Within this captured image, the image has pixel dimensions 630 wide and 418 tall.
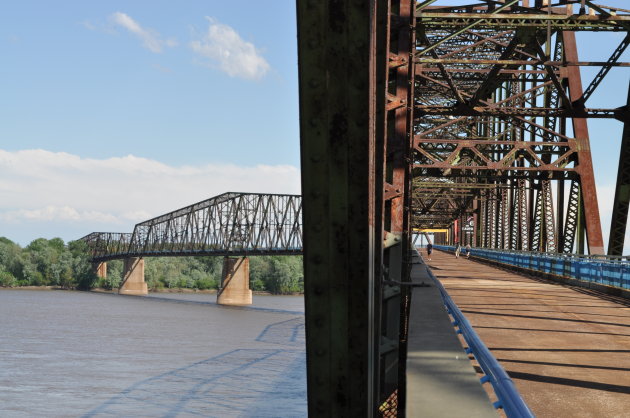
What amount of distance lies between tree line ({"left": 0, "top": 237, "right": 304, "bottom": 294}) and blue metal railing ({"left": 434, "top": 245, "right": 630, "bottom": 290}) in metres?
136

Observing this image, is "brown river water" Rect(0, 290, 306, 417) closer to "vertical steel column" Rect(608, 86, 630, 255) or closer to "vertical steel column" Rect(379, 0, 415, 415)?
"vertical steel column" Rect(608, 86, 630, 255)

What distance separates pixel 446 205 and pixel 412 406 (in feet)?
316

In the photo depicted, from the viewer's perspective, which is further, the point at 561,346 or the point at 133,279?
Result: the point at 133,279

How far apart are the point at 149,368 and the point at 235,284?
75.6 metres

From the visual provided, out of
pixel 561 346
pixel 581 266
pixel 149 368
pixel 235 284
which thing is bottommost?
pixel 235 284

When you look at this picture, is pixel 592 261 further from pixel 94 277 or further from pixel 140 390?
pixel 94 277

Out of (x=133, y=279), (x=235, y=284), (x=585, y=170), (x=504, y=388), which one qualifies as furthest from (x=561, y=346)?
(x=133, y=279)

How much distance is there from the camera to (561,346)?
11500 mm

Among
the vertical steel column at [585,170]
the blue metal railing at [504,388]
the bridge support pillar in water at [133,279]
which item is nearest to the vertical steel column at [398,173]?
the blue metal railing at [504,388]

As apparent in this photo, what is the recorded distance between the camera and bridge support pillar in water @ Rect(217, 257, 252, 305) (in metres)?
118

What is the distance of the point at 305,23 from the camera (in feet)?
11.8

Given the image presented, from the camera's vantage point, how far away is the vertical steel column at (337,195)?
3666mm

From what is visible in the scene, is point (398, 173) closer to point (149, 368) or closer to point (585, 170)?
point (585, 170)

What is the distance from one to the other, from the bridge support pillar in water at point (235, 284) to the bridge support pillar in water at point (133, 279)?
3279cm
